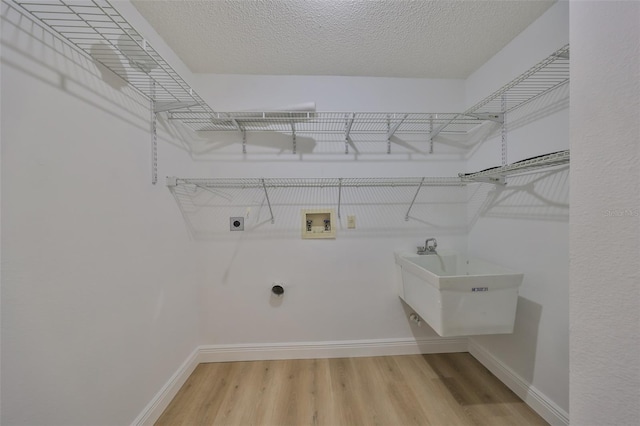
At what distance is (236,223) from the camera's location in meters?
1.85

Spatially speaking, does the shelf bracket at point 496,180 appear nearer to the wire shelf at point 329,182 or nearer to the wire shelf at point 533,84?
the wire shelf at point 329,182

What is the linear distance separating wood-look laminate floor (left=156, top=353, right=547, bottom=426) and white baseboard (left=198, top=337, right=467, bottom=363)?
48 mm

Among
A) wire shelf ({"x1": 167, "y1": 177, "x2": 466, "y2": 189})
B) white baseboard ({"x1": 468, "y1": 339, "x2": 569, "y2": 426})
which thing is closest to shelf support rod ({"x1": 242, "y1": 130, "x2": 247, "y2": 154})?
wire shelf ({"x1": 167, "y1": 177, "x2": 466, "y2": 189})

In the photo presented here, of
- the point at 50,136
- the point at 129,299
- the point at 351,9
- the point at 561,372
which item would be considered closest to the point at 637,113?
the point at 351,9

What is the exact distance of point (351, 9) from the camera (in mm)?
1267

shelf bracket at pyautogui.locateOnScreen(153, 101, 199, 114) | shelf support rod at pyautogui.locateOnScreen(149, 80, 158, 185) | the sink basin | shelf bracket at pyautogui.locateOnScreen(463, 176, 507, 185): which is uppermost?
shelf bracket at pyautogui.locateOnScreen(153, 101, 199, 114)

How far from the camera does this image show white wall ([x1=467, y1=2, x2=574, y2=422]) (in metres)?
1.21

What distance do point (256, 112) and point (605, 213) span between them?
1.68 metres

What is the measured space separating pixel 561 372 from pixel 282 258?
1835 millimetres

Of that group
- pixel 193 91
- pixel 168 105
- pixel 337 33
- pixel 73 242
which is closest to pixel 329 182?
pixel 337 33

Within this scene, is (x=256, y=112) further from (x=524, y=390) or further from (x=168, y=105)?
(x=524, y=390)

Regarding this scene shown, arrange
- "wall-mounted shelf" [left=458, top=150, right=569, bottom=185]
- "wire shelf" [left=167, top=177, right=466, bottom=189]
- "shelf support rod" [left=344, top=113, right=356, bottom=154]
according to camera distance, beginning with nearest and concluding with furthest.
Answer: "wall-mounted shelf" [left=458, top=150, right=569, bottom=185]
"shelf support rod" [left=344, top=113, right=356, bottom=154]
"wire shelf" [left=167, top=177, right=466, bottom=189]

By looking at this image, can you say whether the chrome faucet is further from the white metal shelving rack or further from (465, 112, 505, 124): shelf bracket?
(465, 112, 505, 124): shelf bracket

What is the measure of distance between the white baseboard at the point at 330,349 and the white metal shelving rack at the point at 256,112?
133 cm
